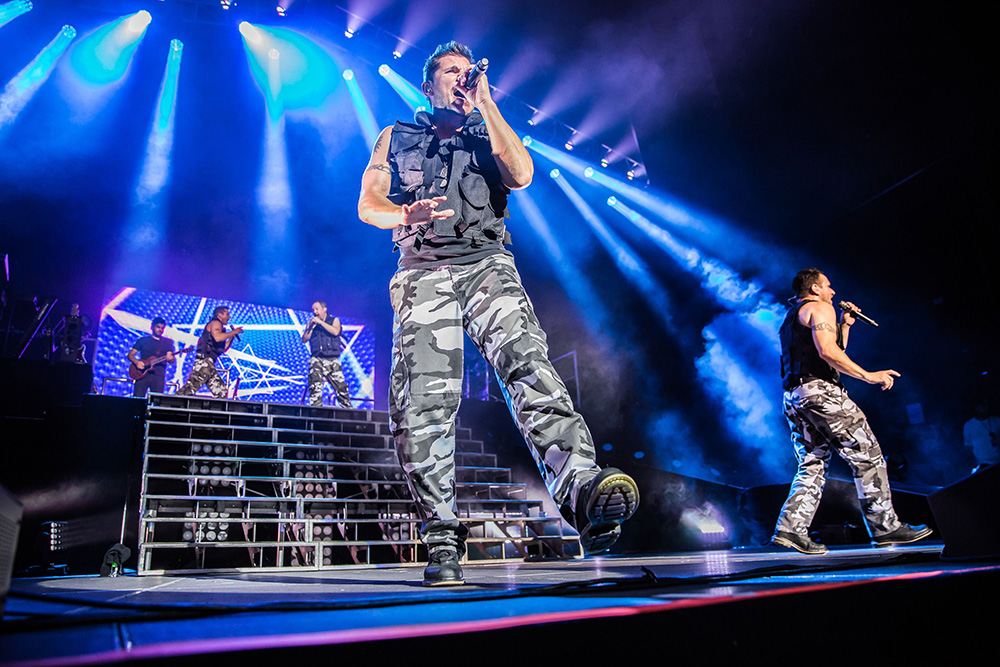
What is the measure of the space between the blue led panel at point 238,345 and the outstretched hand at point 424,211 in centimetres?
956

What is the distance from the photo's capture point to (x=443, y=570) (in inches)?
68.1

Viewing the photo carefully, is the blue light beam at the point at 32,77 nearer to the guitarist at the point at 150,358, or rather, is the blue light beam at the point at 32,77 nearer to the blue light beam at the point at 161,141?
the blue light beam at the point at 161,141

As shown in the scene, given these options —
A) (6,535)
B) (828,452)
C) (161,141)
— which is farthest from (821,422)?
(161,141)

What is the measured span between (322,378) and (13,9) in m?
8.20

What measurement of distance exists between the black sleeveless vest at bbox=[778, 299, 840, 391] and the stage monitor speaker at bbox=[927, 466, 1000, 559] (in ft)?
6.93

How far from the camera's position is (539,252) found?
13.0 meters

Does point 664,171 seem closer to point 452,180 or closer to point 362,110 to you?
point 362,110

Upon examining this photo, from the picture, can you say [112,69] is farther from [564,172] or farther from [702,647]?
[702,647]

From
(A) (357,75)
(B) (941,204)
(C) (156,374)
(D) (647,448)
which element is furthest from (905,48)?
(C) (156,374)

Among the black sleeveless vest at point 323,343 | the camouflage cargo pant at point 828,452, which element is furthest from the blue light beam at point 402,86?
the camouflage cargo pant at point 828,452

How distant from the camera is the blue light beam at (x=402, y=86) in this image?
1136 centimetres

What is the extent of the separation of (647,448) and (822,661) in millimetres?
8718

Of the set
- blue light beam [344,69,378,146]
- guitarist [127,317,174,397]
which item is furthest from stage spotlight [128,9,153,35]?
guitarist [127,317,174,397]

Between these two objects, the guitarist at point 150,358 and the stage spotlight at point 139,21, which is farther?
the stage spotlight at point 139,21
